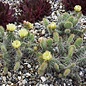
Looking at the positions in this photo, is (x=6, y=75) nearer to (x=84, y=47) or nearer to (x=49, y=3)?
(x=84, y=47)

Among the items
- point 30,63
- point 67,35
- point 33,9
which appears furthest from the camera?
point 33,9

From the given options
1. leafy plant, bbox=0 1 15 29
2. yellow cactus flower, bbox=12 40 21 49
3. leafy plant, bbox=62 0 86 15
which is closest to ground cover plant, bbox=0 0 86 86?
yellow cactus flower, bbox=12 40 21 49

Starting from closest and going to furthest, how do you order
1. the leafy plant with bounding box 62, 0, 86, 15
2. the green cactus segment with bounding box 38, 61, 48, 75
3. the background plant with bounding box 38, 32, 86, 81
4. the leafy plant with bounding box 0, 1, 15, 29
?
the green cactus segment with bounding box 38, 61, 48, 75, the background plant with bounding box 38, 32, 86, 81, the leafy plant with bounding box 0, 1, 15, 29, the leafy plant with bounding box 62, 0, 86, 15

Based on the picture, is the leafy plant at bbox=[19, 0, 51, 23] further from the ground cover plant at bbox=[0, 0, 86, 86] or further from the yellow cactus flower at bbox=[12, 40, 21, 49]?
the yellow cactus flower at bbox=[12, 40, 21, 49]

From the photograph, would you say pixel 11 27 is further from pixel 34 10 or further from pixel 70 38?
pixel 34 10

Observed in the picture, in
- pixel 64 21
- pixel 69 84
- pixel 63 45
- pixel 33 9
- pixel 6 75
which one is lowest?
pixel 69 84

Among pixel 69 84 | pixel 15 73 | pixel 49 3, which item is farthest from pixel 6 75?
pixel 49 3

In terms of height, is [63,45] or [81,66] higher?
[63,45]

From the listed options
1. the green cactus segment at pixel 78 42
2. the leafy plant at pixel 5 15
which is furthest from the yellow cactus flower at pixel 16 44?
the leafy plant at pixel 5 15
